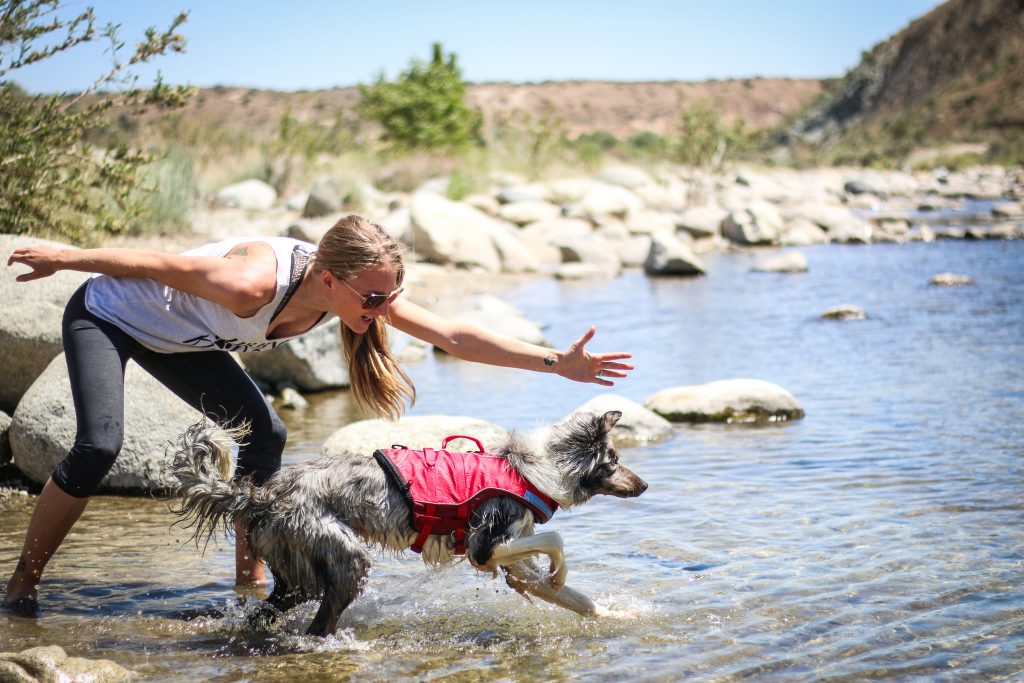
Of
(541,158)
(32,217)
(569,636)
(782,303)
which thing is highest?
(541,158)

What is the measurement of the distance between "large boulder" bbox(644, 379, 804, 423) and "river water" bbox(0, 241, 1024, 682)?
0.74ft

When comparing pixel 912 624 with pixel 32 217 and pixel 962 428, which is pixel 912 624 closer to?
pixel 962 428

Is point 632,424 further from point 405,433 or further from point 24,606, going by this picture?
point 24,606

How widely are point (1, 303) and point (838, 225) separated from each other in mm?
A: 27774

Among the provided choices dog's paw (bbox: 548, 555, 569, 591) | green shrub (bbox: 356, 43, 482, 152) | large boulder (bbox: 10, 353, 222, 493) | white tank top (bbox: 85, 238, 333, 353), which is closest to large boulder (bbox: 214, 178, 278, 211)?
green shrub (bbox: 356, 43, 482, 152)

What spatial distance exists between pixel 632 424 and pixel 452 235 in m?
14.2

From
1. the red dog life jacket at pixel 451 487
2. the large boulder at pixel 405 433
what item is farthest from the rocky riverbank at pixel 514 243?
the large boulder at pixel 405 433

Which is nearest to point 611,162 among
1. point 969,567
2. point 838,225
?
point 838,225

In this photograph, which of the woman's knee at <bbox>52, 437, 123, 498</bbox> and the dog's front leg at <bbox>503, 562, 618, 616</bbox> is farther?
the dog's front leg at <bbox>503, 562, 618, 616</bbox>

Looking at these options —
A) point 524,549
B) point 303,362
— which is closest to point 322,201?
point 303,362

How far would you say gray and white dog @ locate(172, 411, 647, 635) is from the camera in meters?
4.90

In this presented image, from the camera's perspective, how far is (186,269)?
15.8 ft

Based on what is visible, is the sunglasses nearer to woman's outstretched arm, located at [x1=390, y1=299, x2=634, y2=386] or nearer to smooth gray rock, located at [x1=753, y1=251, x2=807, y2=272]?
woman's outstretched arm, located at [x1=390, y1=299, x2=634, y2=386]

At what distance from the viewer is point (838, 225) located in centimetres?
3155
